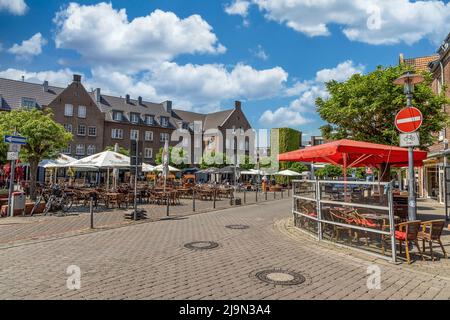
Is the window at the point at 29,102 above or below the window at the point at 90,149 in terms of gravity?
above

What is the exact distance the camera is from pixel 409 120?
24.3 ft

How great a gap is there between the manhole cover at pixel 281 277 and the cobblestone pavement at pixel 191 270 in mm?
136

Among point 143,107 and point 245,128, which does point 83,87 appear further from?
point 245,128

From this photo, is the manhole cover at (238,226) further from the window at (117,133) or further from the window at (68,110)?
the window at (117,133)

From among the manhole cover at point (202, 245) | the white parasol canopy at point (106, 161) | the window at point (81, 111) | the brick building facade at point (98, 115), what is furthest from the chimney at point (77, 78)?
the manhole cover at point (202, 245)

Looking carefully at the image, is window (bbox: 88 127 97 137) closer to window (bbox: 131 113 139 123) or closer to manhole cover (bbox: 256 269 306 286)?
window (bbox: 131 113 139 123)

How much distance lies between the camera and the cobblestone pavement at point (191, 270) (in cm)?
477

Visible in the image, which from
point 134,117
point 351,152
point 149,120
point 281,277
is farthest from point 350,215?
point 149,120

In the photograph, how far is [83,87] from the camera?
47.6 metres

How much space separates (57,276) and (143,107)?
54.5m

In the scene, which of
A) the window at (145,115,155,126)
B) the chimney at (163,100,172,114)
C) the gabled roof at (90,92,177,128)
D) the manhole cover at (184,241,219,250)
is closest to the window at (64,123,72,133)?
the gabled roof at (90,92,177,128)

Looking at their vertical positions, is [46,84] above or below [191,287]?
above

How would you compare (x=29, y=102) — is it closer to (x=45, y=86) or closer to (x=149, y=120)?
(x=45, y=86)
